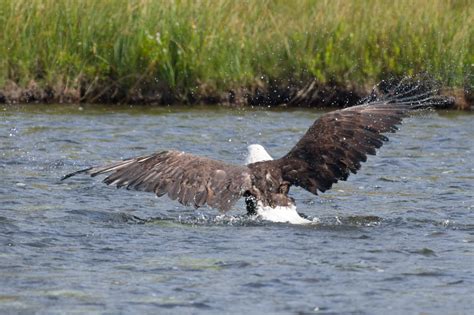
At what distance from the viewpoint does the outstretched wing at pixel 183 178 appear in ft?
27.9

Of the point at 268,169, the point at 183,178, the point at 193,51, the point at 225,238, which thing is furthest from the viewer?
the point at 193,51

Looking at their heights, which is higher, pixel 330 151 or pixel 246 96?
pixel 330 151

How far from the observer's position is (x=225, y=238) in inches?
318

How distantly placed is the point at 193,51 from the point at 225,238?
7.21 metres

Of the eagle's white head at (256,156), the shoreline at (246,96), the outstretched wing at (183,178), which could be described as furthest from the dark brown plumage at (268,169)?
the shoreline at (246,96)

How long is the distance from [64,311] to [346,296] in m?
1.49

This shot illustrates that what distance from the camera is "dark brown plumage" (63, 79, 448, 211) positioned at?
852 cm

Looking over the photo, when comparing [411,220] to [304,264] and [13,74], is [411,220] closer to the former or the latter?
[304,264]

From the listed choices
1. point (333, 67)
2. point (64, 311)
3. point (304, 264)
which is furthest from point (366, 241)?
point (333, 67)

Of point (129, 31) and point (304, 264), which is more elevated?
point (129, 31)

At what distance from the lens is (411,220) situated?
350 inches

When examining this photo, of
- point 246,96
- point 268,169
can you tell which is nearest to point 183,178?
point 268,169

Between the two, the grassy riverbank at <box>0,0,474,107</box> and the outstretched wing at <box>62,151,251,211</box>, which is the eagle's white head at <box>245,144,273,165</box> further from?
the grassy riverbank at <box>0,0,474,107</box>

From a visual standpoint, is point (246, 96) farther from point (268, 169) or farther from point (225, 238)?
point (225, 238)
